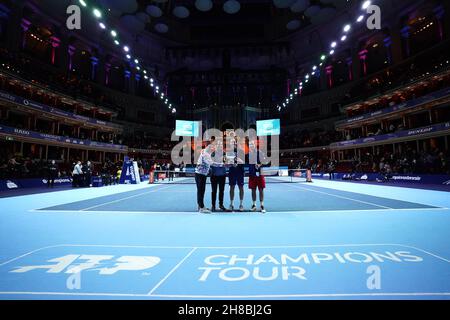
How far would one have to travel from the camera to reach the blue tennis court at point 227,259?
2.26 meters

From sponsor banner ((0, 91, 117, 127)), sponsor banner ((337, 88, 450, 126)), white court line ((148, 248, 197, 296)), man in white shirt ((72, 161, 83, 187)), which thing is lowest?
white court line ((148, 248, 197, 296))

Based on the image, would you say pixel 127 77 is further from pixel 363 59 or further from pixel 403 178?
pixel 403 178

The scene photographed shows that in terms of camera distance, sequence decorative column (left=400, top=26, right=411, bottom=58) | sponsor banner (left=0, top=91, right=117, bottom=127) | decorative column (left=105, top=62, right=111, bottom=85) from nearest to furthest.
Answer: sponsor banner (left=0, top=91, right=117, bottom=127), decorative column (left=400, top=26, right=411, bottom=58), decorative column (left=105, top=62, right=111, bottom=85)

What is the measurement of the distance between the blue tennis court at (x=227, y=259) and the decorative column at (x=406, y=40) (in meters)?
33.8

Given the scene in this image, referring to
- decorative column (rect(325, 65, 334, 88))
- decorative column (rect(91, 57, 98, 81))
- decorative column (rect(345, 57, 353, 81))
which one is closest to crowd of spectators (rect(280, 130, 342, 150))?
decorative column (rect(325, 65, 334, 88))

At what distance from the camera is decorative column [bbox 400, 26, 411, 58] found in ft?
98.3

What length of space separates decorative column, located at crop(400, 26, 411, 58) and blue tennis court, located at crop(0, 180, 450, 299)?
33.8 meters

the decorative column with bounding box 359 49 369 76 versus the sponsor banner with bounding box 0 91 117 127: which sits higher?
the decorative column with bounding box 359 49 369 76

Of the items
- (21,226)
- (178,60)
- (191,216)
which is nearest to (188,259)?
(191,216)

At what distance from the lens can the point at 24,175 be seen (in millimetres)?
16922

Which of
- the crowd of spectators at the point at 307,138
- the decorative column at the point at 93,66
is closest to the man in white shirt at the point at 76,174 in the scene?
the decorative column at the point at 93,66

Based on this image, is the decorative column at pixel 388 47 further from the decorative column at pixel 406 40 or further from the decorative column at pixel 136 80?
the decorative column at pixel 136 80

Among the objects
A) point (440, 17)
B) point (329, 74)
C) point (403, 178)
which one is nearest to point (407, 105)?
point (440, 17)

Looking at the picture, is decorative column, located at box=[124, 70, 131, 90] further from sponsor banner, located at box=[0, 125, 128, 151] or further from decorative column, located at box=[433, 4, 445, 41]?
decorative column, located at box=[433, 4, 445, 41]
